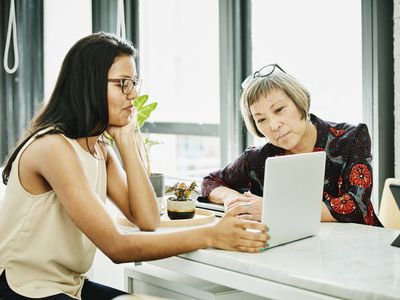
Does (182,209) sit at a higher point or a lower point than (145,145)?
lower

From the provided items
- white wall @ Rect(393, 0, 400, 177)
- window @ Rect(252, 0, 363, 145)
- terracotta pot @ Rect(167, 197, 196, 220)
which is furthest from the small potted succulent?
window @ Rect(252, 0, 363, 145)

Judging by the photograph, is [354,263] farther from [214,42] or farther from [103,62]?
[214,42]

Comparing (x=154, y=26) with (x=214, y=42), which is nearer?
(x=214, y=42)

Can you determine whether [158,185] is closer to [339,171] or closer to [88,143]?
[88,143]

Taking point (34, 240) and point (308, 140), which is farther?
point (308, 140)

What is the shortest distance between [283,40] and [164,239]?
5.21 feet

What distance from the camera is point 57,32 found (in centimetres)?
352

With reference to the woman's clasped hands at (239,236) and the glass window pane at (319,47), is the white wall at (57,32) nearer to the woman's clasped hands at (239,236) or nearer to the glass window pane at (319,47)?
the glass window pane at (319,47)

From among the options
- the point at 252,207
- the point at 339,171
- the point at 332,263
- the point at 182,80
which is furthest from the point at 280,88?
the point at 182,80

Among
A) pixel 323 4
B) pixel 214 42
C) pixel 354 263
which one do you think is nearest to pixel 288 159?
pixel 354 263

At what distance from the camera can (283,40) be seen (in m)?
2.79

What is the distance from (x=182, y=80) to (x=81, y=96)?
6.04 ft

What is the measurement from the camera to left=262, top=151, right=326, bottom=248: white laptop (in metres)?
1.43

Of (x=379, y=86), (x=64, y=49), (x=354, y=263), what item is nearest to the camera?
(x=354, y=263)
